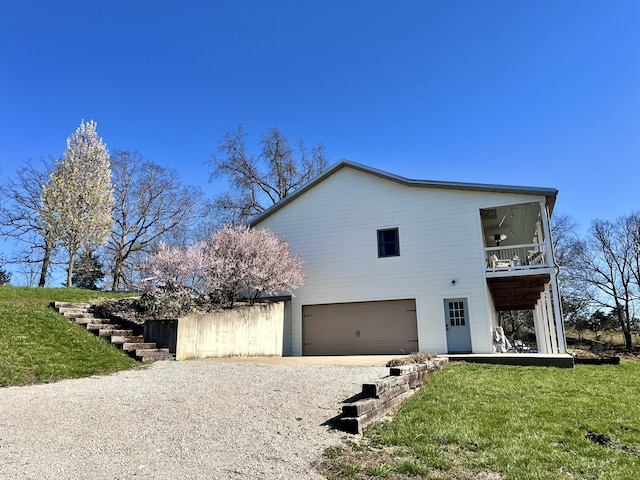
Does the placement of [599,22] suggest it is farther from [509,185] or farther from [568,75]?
[509,185]

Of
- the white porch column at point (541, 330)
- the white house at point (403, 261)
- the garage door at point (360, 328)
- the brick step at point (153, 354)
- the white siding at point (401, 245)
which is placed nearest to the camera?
the brick step at point (153, 354)

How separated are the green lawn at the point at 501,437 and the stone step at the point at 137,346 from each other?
255 inches

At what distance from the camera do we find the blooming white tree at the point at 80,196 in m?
21.8

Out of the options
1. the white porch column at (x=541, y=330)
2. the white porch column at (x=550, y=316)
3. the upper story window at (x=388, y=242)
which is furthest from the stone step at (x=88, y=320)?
the white porch column at (x=541, y=330)

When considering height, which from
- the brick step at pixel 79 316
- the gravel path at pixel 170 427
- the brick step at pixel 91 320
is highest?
the brick step at pixel 79 316

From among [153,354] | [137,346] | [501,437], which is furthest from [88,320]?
[501,437]

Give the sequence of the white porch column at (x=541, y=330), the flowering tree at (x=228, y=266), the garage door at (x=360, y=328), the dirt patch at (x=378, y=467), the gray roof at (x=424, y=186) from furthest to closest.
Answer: the white porch column at (x=541, y=330)
the garage door at (x=360, y=328)
the gray roof at (x=424, y=186)
the flowering tree at (x=228, y=266)
the dirt patch at (x=378, y=467)

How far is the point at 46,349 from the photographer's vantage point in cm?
802

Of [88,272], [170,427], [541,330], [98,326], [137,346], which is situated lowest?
[170,427]

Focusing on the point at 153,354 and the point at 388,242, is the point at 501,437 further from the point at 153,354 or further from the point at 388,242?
the point at 388,242

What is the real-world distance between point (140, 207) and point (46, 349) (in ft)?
77.3

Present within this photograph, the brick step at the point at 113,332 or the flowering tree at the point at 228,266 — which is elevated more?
the flowering tree at the point at 228,266

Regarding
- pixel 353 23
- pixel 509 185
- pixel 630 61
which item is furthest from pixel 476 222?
pixel 353 23

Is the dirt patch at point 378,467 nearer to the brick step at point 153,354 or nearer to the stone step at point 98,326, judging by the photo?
the brick step at point 153,354
